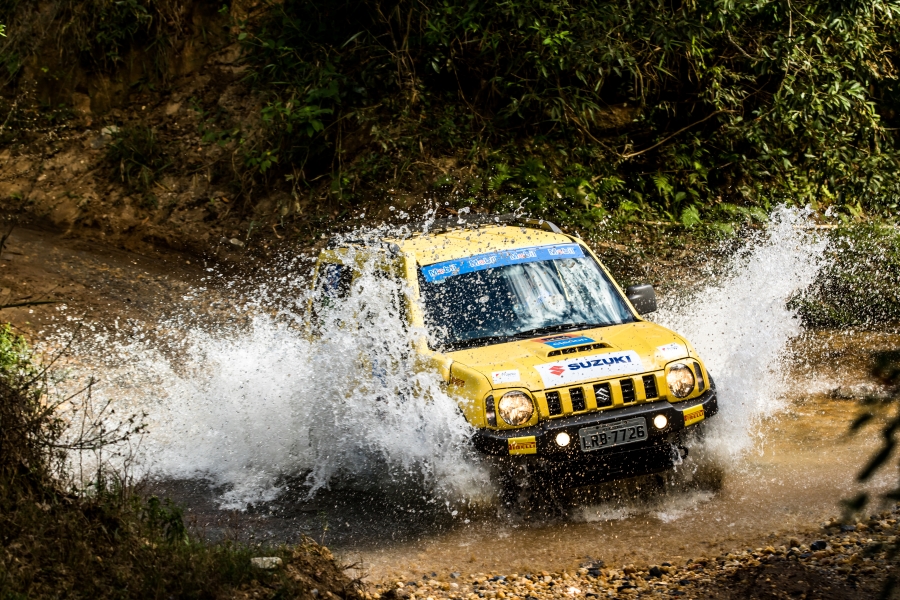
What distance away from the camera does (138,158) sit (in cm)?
1555

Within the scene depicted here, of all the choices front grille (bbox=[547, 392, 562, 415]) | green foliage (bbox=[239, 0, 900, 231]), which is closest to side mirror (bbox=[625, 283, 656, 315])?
front grille (bbox=[547, 392, 562, 415])

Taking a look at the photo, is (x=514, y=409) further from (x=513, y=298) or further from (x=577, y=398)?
(x=513, y=298)

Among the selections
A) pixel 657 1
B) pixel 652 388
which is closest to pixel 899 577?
pixel 652 388

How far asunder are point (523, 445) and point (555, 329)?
1.19m

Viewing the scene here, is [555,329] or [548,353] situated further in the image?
[555,329]

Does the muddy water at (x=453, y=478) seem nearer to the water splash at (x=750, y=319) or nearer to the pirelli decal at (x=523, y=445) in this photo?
the water splash at (x=750, y=319)

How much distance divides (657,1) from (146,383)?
9212 millimetres

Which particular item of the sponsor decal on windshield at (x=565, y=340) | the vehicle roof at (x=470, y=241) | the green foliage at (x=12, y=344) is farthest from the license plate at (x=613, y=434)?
the green foliage at (x=12, y=344)

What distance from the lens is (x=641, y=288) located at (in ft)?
23.8

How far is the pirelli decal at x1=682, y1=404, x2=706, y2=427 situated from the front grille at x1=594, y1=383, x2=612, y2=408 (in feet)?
1.68

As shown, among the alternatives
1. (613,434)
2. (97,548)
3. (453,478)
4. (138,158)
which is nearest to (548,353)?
(613,434)

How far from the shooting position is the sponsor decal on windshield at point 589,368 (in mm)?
5941

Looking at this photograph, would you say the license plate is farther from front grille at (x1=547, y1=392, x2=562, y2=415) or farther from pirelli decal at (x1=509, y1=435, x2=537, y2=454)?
pirelli decal at (x1=509, y1=435, x2=537, y2=454)

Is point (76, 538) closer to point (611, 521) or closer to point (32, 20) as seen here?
point (611, 521)
